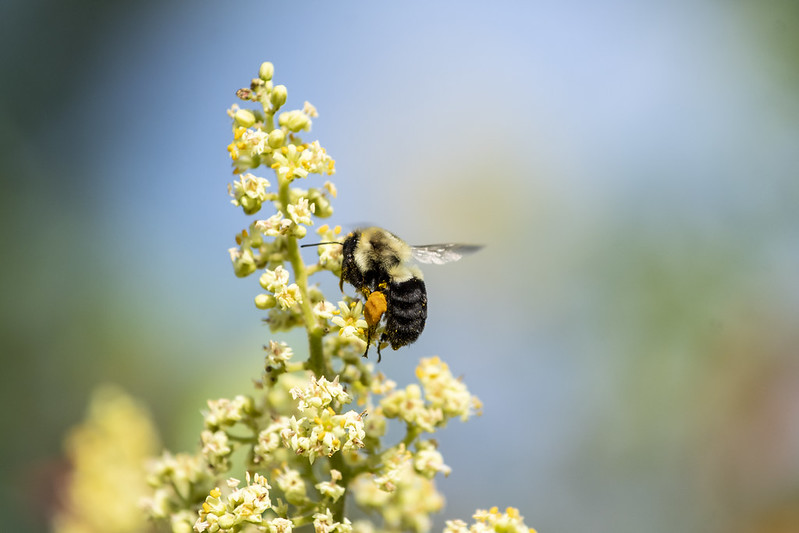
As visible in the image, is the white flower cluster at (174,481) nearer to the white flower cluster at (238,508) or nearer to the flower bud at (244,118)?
the white flower cluster at (238,508)

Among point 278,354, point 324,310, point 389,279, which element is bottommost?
point 278,354

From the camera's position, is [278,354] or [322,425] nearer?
[322,425]

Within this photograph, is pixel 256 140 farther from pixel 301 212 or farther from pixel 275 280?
pixel 275 280

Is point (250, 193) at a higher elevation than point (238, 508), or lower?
higher

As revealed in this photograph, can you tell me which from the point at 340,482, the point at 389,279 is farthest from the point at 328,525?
the point at 389,279

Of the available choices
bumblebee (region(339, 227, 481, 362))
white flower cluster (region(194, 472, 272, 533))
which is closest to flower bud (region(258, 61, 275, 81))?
bumblebee (region(339, 227, 481, 362))

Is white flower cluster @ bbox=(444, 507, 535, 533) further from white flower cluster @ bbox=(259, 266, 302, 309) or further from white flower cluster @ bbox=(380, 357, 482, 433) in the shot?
white flower cluster @ bbox=(259, 266, 302, 309)

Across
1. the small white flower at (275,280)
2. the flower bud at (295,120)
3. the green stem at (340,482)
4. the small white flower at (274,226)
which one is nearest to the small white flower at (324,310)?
the small white flower at (275,280)

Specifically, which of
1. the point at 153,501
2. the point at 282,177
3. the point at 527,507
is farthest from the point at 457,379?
the point at 527,507
